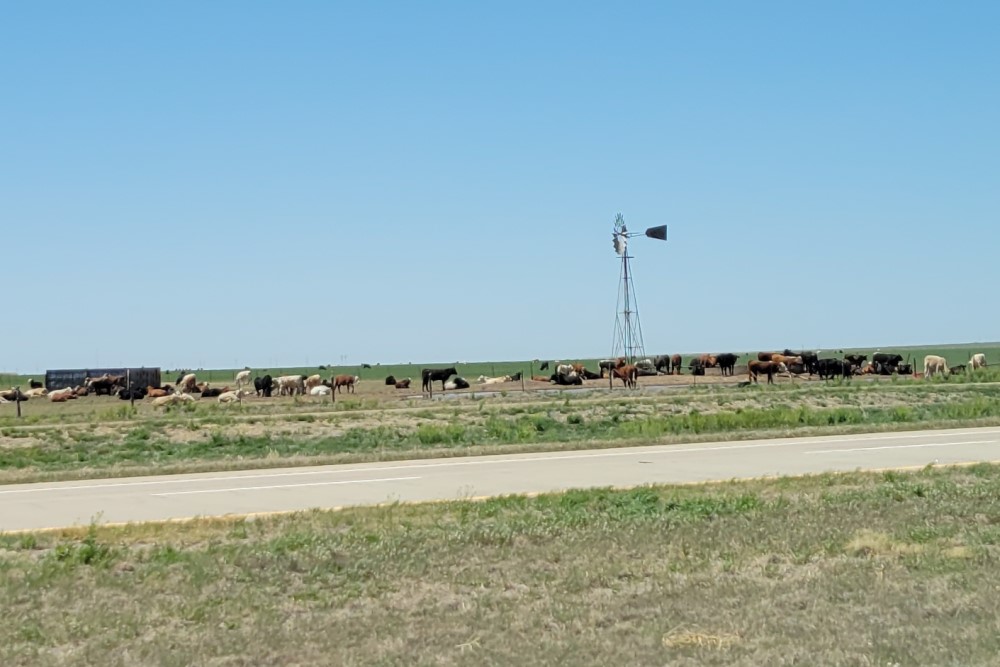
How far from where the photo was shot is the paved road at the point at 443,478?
15.6m

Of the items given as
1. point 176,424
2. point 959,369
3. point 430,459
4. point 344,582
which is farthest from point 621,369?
point 344,582

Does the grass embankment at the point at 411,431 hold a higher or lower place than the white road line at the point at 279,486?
higher

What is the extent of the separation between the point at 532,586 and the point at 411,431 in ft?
69.6

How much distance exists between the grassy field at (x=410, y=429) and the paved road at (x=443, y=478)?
1.83 metres

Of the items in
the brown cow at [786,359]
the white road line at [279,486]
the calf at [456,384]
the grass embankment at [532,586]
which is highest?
the brown cow at [786,359]

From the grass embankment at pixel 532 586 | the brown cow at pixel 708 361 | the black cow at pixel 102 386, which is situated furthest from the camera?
the brown cow at pixel 708 361

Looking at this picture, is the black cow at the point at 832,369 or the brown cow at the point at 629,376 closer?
the brown cow at the point at 629,376

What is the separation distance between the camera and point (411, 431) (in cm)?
3056

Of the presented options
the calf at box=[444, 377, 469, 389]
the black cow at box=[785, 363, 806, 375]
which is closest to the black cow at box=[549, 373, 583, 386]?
the calf at box=[444, 377, 469, 389]

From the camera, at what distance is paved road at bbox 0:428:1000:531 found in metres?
15.6

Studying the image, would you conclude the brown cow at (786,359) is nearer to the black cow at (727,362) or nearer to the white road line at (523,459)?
the black cow at (727,362)

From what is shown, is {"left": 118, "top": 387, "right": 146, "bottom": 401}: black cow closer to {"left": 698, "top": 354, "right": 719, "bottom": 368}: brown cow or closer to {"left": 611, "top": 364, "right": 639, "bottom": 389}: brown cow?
{"left": 611, "top": 364, "right": 639, "bottom": 389}: brown cow

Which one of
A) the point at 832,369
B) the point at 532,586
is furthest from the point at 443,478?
the point at 832,369

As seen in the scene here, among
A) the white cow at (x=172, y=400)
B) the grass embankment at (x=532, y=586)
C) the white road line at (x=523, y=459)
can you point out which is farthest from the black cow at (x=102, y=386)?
the grass embankment at (x=532, y=586)
